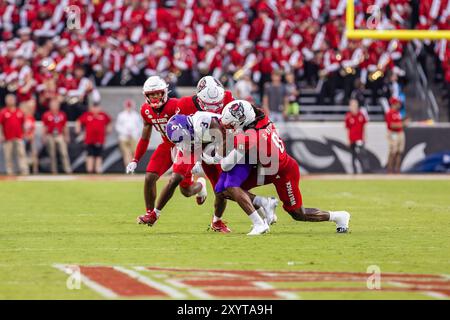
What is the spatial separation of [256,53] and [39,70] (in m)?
4.90

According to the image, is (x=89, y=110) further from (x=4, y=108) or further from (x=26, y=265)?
(x=26, y=265)

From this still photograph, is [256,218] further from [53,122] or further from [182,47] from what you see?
[182,47]

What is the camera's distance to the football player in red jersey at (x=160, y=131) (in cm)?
1139

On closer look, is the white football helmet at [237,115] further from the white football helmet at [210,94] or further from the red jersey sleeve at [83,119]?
the red jersey sleeve at [83,119]

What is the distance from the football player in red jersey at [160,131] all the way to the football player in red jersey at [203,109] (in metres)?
0.09

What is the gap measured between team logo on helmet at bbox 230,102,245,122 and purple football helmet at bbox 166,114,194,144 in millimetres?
764

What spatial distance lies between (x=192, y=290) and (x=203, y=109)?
423 cm

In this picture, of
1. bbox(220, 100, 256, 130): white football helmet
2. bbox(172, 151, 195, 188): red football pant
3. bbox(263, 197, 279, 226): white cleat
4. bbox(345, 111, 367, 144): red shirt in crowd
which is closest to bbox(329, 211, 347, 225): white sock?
bbox(263, 197, 279, 226): white cleat

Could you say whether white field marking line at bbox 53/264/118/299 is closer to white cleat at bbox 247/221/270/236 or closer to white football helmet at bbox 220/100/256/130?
white football helmet at bbox 220/100/256/130

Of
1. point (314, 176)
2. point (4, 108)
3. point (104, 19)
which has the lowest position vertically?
point (314, 176)

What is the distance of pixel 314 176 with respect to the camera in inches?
869

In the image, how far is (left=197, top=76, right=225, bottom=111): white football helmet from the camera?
10.8m

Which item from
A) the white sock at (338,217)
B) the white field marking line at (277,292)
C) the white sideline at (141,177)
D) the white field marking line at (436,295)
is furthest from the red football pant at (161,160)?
the white sideline at (141,177)

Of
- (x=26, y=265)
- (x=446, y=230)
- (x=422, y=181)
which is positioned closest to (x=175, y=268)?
(x=26, y=265)
